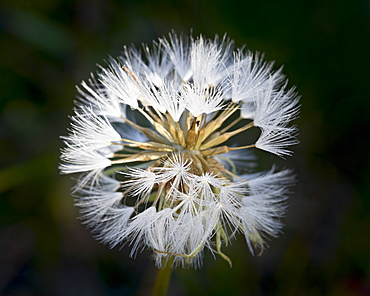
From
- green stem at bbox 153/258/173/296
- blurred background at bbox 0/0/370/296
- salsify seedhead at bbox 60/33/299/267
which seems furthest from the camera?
blurred background at bbox 0/0/370/296

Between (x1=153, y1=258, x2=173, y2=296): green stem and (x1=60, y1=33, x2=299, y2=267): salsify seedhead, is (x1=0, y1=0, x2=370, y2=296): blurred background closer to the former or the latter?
(x1=153, y1=258, x2=173, y2=296): green stem

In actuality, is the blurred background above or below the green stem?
above

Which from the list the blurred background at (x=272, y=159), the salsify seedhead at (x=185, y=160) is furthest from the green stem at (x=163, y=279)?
the blurred background at (x=272, y=159)

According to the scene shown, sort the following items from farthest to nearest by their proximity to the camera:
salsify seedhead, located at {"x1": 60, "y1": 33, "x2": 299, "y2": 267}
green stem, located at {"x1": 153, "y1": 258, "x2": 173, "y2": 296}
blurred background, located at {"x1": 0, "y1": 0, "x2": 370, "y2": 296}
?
blurred background, located at {"x1": 0, "y1": 0, "x2": 370, "y2": 296} → green stem, located at {"x1": 153, "y1": 258, "x2": 173, "y2": 296} → salsify seedhead, located at {"x1": 60, "y1": 33, "x2": 299, "y2": 267}

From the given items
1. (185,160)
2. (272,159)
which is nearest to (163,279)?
(185,160)

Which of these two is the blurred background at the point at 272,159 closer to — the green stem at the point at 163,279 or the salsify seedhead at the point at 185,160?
the green stem at the point at 163,279

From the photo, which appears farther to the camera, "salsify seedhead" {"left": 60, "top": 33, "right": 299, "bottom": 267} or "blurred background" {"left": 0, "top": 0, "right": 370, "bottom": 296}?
"blurred background" {"left": 0, "top": 0, "right": 370, "bottom": 296}

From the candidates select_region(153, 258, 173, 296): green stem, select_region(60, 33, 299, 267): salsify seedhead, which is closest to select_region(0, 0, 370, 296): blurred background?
select_region(153, 258, 173, 296): green stem
